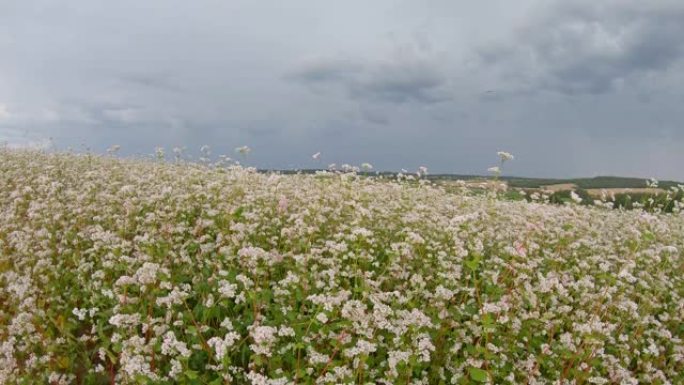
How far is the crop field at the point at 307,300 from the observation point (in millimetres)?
5828

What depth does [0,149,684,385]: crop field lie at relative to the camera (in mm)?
5828

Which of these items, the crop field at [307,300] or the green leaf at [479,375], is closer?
the green leaf at [479,375]

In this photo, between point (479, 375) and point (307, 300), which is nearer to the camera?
point (479, 375)

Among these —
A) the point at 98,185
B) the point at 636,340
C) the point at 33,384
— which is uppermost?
the point at 98,185

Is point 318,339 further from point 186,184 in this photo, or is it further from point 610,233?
point 610,233

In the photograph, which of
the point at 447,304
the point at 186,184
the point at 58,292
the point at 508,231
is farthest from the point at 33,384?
the point at 508,231

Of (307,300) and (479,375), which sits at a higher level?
(307,300)

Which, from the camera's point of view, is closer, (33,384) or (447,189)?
(33,384)

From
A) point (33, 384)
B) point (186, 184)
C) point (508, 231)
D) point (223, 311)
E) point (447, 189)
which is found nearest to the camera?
point (33, 384)

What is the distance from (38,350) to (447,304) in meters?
5.24

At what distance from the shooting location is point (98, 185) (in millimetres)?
12391

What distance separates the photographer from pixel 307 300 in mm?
6812

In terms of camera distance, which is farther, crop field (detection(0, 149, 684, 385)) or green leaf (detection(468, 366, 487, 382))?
crop field (detection(0, 149, 684, 385))

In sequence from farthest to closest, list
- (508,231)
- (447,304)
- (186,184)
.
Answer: (186,184) < (508,231) < (447,304)
